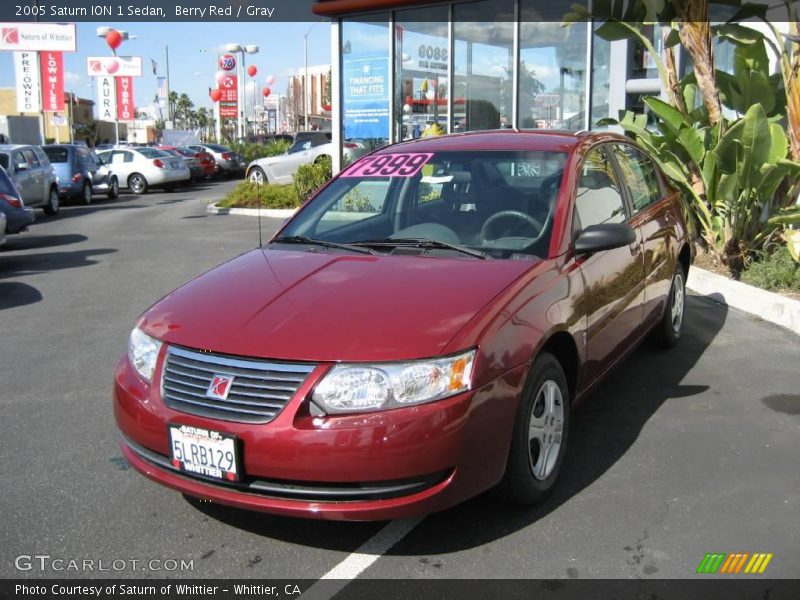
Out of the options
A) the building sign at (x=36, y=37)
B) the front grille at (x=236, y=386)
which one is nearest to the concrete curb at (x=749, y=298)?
the front grille at (x=236, y=386)

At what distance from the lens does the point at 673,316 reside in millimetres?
6266

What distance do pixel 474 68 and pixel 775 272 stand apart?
28.3 ft

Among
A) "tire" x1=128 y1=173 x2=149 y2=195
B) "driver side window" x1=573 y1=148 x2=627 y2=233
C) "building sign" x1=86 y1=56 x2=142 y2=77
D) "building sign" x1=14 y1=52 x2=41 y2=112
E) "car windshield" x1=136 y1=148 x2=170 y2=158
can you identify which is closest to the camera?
"driver side window" x1=573 y1=148 x2=627 y2=233

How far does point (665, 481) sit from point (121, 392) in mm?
2611

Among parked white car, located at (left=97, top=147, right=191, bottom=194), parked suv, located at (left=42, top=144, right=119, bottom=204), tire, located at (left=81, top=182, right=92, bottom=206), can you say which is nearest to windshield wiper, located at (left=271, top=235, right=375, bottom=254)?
parked suv, located at (left=42, top=144, right=119, bottom=204)

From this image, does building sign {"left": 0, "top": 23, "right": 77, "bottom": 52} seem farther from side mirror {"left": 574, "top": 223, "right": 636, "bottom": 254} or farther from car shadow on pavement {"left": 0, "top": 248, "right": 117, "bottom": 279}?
side mirror {"left": 574, "top": 223, "right": 636, "bottom": 254}

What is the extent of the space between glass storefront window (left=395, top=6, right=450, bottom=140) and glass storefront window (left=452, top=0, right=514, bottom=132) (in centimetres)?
26

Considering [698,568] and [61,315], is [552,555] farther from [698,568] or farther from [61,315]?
[61,315]

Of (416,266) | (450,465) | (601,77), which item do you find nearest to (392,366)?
(450,465)

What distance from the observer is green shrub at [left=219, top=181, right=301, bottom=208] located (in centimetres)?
1825

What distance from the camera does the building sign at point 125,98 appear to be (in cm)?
3797

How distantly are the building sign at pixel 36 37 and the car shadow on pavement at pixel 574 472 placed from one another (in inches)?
1193

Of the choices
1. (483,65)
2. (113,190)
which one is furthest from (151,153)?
(483,65)

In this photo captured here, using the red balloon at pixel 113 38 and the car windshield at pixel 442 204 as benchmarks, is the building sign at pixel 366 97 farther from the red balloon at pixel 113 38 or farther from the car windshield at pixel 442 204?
the red balloon at pixel 113 38
